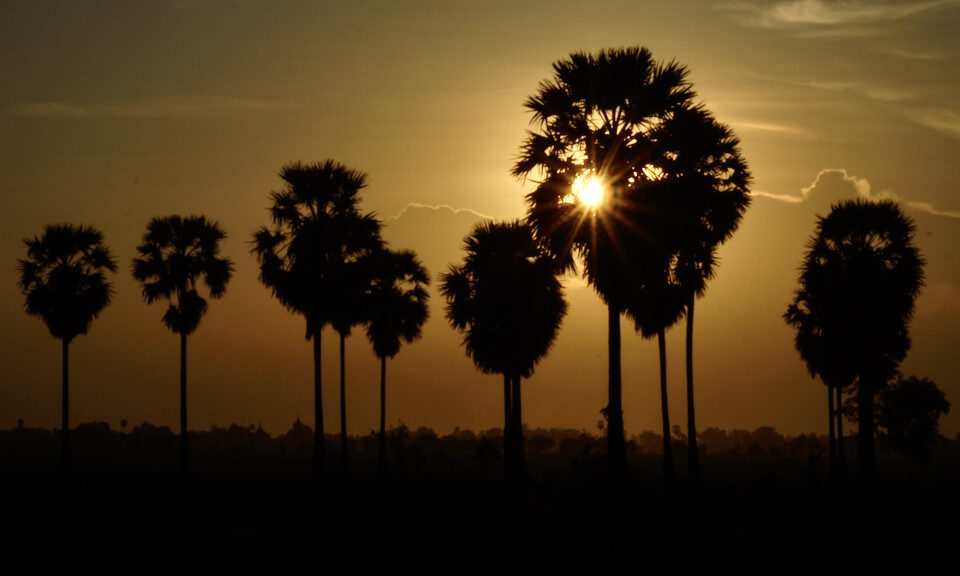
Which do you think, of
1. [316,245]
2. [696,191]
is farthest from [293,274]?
[696,191]

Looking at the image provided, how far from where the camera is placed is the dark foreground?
72.9ft

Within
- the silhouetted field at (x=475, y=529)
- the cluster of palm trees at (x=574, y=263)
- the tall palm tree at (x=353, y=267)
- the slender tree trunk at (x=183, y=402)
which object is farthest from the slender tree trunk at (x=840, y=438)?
the slender tree trunk at (x=183, y=402)

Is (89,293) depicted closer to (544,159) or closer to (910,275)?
(544,159)

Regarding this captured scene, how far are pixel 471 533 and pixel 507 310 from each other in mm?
31668

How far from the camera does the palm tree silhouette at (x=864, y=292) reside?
53531 millimetres

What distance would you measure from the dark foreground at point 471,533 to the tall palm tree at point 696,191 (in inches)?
325

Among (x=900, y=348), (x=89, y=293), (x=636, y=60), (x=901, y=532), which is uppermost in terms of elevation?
(x=636, y=60)

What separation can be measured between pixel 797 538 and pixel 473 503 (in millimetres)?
12964

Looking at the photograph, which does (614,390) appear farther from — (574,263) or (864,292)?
(864,292)

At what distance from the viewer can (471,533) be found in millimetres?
27609

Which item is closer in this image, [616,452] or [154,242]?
[616,452]

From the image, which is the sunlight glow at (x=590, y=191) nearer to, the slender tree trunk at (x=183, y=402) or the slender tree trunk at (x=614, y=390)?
the slender tree trunk at (x=614, y=390)

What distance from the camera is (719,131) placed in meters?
40.2

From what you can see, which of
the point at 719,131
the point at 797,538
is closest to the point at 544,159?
the point at 719,131
